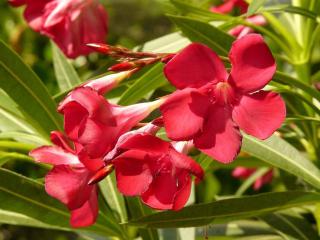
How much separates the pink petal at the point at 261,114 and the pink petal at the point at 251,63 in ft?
0.05

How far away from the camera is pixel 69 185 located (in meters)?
1.04

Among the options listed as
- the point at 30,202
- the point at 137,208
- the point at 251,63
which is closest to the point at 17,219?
the point at 30,202

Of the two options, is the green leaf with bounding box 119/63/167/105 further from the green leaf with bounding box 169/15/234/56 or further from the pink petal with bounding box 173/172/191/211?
the pink petal with bounding box 173/172/191/211

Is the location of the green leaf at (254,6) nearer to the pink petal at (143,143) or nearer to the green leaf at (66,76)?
the pink petal at (143,143)

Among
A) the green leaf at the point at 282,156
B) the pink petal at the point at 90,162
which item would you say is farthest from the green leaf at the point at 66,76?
the pink petal at the point at 90,162

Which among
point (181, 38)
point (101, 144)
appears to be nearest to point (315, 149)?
point (181, 38)

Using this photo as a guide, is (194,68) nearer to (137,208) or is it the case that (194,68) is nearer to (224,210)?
(224,210)

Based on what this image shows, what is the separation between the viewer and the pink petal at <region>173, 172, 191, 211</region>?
930 millimetres

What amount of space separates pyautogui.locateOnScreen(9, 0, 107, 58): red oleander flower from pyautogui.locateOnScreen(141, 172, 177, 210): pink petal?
1.88 ft

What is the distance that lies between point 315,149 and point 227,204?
40cm

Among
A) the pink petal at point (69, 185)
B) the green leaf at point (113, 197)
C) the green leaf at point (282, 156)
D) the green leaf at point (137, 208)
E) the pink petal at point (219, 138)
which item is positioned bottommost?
the green leaf at point (113, 197)

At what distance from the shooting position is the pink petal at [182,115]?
89 cm

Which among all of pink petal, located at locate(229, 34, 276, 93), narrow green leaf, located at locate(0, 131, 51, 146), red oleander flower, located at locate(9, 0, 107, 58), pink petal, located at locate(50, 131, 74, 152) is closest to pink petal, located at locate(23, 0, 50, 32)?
red oleander flower, located at locate(9, 0, 107, 58)

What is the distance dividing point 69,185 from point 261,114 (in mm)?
289
